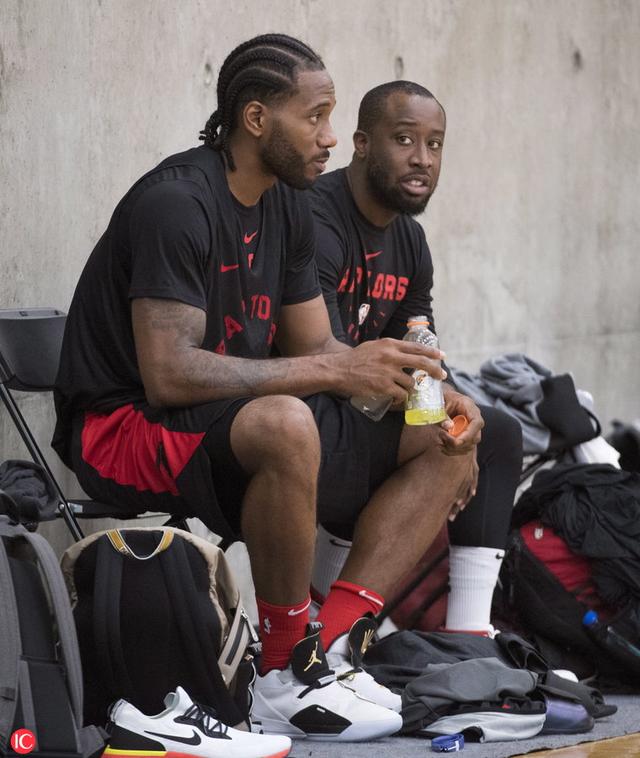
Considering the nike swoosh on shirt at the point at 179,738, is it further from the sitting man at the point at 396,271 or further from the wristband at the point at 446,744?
the sitting man at the point at 396,271

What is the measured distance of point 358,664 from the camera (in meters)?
3.13

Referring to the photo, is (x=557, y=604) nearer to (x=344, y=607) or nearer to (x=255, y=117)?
(x=344, y=607)

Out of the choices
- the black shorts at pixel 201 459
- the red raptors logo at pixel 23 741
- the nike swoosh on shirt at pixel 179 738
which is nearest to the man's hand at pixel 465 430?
the black shorts at pixel 201 459

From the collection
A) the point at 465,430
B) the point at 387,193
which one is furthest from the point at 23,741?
the point at 387,193

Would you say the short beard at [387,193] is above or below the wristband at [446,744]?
above

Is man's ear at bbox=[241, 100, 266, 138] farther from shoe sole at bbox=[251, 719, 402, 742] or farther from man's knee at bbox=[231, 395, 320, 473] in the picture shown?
shoe sole at bbox=[251, 719, 402, 742]

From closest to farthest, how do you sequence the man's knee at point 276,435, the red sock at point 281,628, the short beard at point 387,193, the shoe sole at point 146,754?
the shoe sole at point 146,754 < the man's knee at point 276,435 < the red sock at point 281,628 < the short beard at point 387,193

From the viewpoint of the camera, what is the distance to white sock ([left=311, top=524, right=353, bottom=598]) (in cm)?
370

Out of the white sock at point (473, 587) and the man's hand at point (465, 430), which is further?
the white sock at point (473, 587)

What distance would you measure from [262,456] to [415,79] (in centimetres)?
254

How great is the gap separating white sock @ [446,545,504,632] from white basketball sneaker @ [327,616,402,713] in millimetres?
437

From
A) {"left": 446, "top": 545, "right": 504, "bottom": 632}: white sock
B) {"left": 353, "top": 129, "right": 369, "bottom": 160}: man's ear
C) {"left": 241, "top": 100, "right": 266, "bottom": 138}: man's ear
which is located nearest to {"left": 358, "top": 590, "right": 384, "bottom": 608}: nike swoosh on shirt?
{"left": 446, "top": 545, "right": 504, "bottom": 632}: white sock

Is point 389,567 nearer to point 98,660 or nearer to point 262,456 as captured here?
point 262,456

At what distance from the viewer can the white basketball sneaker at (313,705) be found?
114 inches
